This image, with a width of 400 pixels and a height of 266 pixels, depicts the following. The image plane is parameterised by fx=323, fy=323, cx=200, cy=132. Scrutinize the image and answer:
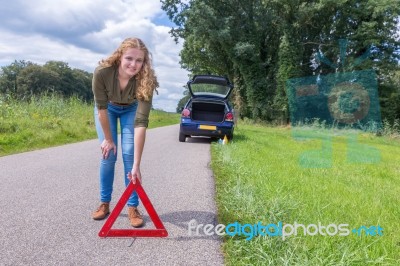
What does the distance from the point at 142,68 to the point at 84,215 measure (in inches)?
62.4

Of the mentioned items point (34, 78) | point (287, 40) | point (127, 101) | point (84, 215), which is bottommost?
point (84, 215)

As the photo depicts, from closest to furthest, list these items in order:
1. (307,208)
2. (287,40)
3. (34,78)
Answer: (307,208) → (287,40) → (34,78)

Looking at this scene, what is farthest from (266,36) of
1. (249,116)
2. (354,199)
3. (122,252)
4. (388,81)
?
(122,252)

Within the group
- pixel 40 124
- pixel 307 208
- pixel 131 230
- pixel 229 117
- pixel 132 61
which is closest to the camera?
pixel 131 230

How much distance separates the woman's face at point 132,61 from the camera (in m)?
2.97

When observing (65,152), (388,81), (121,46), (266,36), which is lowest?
(65,152)

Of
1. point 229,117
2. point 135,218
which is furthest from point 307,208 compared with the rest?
point 229,117

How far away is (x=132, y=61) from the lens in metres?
2.98

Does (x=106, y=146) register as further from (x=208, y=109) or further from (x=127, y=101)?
(x=208, y=109)

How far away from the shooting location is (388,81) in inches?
1246

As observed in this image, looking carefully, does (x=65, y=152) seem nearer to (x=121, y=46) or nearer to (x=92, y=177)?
(x=92, y=177)

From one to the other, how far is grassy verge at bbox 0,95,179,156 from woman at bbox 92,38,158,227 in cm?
496

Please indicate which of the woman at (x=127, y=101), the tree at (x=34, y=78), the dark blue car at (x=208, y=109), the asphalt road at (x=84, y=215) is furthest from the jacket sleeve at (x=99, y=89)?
the tree at (x=34, y=78)

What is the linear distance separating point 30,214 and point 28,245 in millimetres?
747
